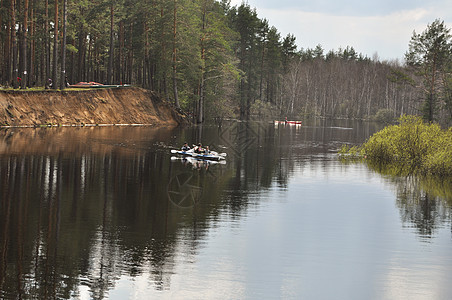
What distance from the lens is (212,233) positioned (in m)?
17.0

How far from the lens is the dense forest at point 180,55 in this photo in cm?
6391

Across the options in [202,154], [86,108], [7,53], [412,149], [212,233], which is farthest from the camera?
[7,53]

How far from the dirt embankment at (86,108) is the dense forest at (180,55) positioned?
2.16 meters

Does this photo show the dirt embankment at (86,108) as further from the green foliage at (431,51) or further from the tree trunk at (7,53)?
the green foliage at (431,51)

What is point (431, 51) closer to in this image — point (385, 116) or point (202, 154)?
point (202, 154)

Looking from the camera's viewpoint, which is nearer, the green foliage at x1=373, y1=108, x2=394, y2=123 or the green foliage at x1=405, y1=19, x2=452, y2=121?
the green foliage at x1=405, y1=19, x2=452, y2=121

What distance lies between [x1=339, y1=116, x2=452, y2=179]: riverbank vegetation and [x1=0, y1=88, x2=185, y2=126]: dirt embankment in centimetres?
3430

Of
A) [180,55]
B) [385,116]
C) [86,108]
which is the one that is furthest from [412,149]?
[385,116]

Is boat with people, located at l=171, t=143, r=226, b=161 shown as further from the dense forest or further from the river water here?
the dense forest

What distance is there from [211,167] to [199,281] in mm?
21673

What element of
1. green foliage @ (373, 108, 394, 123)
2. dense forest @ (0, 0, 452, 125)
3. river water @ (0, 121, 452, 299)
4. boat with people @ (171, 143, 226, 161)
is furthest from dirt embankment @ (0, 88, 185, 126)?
green foliage @ (373, 108, 394, 123)

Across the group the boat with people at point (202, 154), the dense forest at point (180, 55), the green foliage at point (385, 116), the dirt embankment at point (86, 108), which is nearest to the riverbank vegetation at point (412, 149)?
the boat with people at point (202, 154)

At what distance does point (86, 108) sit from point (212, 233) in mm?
51695

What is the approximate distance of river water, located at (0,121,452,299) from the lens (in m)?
12.3
